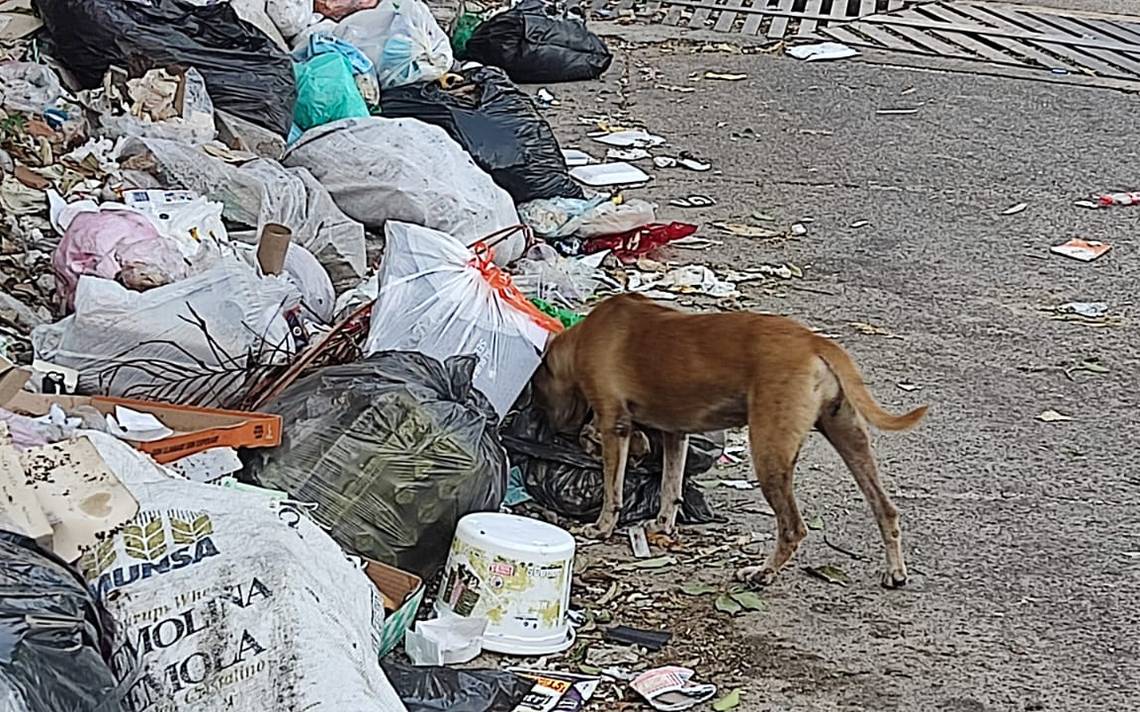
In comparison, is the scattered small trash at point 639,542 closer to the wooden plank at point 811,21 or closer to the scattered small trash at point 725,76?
the scattered small trash at point 725,76

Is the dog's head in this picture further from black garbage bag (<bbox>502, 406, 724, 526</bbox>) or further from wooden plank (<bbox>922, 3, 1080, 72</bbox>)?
wooden plank (<bbox>922, 3, 1080, 72</bbox>)

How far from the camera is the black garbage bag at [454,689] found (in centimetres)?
331

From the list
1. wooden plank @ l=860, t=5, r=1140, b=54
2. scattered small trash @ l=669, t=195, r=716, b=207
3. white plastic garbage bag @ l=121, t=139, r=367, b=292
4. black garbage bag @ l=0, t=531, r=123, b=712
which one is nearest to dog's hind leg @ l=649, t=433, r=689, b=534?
white plastic garbage bag @ l=121, t=139, r=367, b=292

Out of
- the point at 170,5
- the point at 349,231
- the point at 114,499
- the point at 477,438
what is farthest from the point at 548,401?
the point at 170,5

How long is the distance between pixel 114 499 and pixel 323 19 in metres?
5.58

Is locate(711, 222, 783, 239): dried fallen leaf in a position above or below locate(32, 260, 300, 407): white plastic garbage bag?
below

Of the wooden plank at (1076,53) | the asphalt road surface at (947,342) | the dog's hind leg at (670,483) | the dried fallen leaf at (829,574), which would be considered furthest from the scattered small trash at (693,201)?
the wooden plank at (1076,53)

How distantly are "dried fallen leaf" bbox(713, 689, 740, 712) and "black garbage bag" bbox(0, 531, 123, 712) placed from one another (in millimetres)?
1370

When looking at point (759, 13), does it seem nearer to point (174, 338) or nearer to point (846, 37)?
point (846, 37)

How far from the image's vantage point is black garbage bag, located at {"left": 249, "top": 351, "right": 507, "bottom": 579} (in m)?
3.75

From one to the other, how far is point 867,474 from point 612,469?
0.65m

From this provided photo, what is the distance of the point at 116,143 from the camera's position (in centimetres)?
557

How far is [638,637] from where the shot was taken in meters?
3.83

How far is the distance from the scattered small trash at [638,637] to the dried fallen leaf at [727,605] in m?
0.19
